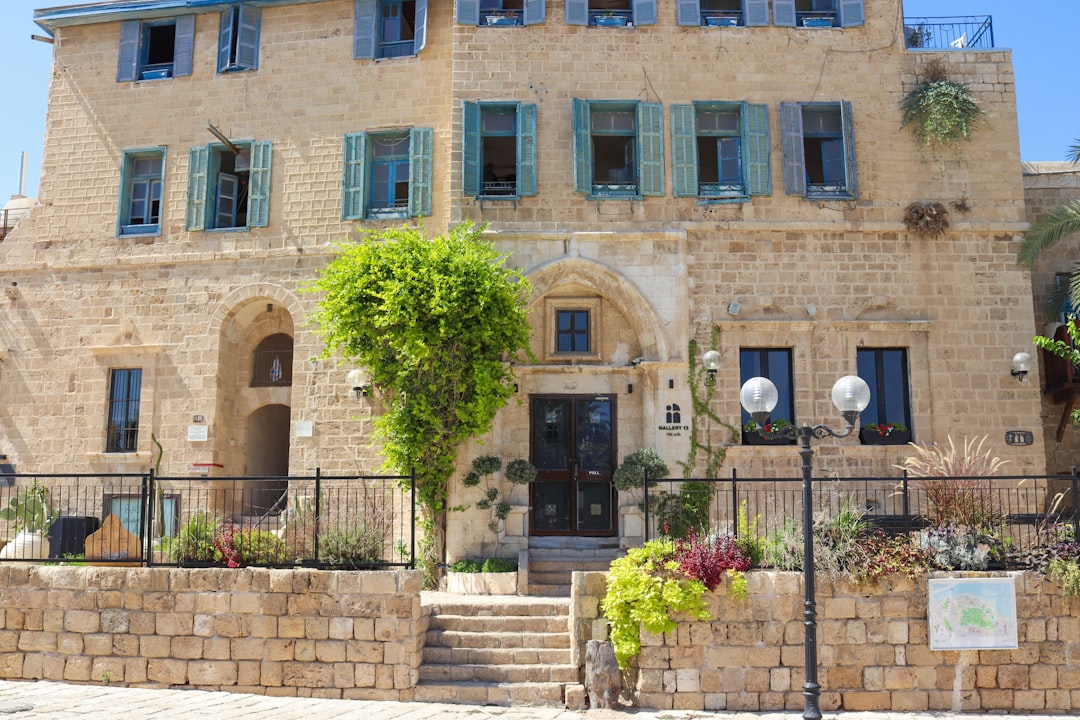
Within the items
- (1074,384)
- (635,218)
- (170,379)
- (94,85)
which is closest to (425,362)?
(635,218)

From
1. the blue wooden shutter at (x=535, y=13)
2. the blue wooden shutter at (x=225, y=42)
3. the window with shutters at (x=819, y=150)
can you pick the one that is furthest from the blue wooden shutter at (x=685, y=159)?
the blue wooden shutter at (x=225, y=42)

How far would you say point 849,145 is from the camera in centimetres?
1426

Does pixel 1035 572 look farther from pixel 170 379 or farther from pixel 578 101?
pixel 170 379

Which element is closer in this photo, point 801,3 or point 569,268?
point 569,268

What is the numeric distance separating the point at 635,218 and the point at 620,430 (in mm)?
3154

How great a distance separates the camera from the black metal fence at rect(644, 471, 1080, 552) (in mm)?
9992

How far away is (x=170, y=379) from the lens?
49.3ft

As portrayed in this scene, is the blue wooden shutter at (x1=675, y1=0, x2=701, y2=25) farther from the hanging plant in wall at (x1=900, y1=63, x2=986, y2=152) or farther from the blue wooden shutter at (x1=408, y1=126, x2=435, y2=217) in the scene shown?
the blue wooden shutter at (x1=408, y1=126, x2=435, y2=217)

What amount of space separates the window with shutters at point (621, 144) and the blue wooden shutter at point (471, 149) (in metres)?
1.45

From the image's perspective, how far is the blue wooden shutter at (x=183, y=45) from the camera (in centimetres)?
1589

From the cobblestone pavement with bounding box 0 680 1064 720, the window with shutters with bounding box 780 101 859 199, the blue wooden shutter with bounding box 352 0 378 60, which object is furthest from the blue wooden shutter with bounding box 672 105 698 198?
the cobblestone pavement with bounding box 0 680 1064 720

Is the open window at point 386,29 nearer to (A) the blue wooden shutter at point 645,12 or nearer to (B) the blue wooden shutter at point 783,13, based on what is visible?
(A) the blue wooden shutter at point 645,12

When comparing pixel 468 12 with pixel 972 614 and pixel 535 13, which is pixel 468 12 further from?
pixel 972 614

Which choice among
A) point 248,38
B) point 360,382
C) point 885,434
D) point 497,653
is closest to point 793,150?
point 885,434
